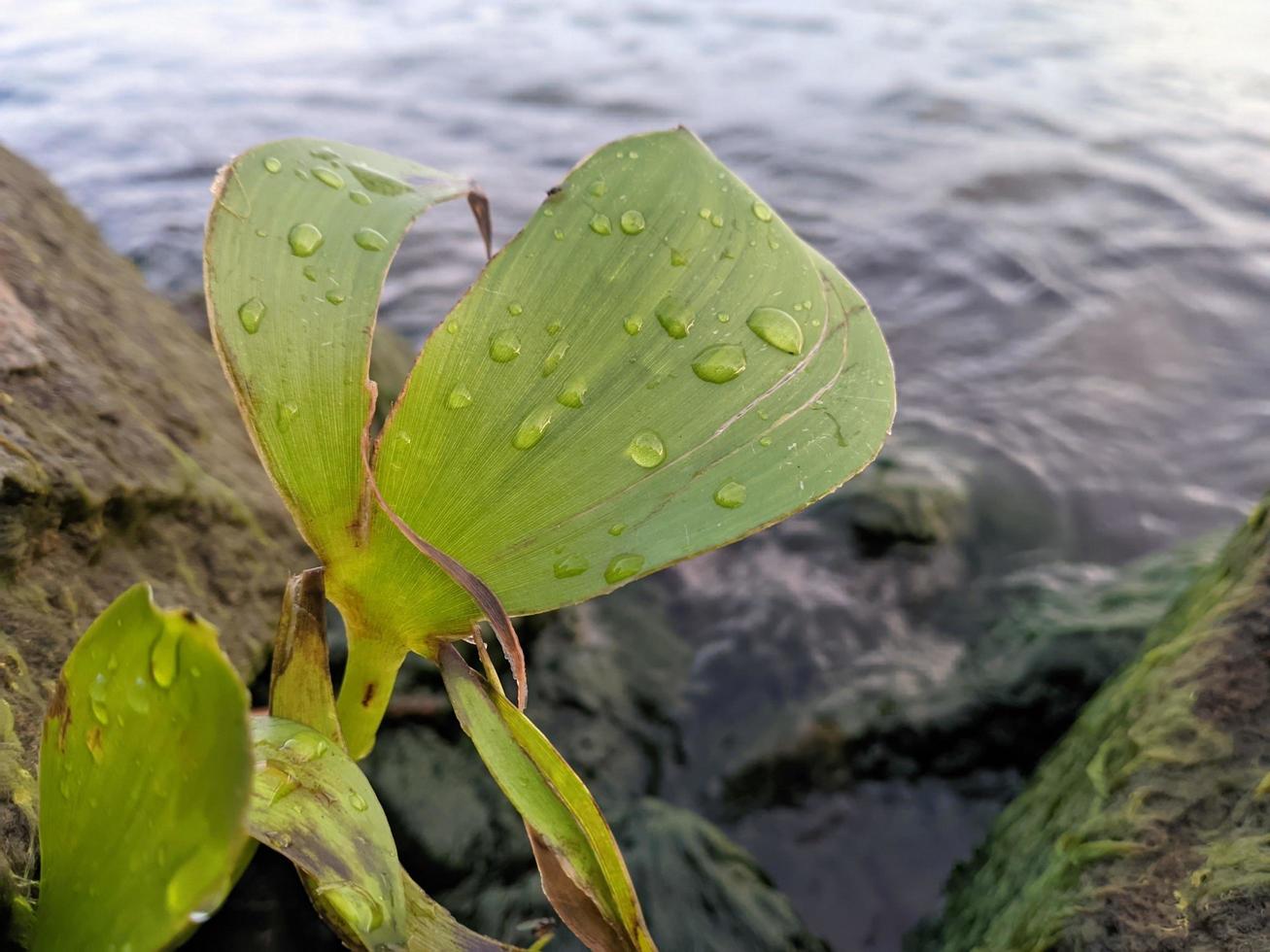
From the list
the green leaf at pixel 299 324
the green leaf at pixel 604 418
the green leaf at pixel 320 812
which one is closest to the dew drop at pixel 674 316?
the green leaf at pixel 604 418

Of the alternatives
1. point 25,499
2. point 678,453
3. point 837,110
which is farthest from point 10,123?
point 678,453

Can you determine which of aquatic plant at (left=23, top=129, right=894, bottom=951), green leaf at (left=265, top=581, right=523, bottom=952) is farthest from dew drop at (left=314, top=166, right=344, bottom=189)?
green leaf at (left=265, top=581, right=523, bottom=952)

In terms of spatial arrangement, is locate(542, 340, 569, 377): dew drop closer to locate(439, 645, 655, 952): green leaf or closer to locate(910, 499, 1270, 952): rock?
locate(439, 645, 655, 952): green leaf

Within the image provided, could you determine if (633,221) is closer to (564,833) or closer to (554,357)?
(554,357)

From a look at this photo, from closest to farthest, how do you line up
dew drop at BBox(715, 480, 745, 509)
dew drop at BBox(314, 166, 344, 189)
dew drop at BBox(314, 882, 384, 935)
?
dew drop at BBox(314, 882, 384, 935)
dew drop at BBox(715, 480, 745, 509)
dew drop at BBox(314, 166, 344, 189)

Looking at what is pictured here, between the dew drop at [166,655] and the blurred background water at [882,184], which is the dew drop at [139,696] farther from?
the blurred background water at [882,184]

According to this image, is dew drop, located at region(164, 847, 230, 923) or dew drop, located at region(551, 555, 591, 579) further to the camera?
dew drop, located at region(551, 555, 591, 579)
